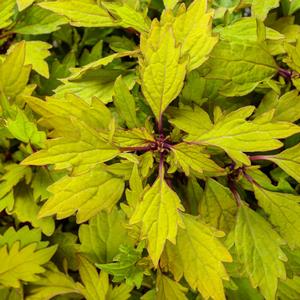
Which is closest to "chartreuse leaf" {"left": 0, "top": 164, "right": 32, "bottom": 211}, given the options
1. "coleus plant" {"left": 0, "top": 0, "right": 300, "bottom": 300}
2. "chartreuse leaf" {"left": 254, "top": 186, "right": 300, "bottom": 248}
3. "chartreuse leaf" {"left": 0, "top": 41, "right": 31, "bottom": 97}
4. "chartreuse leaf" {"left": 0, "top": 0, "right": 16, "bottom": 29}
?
"coleus plant" {"left": 0, "top": 0, "right": 300, "bottom": 300}

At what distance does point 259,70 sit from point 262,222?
21 cm

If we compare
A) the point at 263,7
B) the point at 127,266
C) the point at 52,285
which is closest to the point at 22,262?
the point at 52,285

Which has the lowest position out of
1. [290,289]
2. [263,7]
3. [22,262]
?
[290,289]

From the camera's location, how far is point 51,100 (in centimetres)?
64

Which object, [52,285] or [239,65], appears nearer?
[239,65]

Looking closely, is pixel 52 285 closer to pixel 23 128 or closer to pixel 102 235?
pixel 102 235

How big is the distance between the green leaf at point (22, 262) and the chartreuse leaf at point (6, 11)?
35 centimetres

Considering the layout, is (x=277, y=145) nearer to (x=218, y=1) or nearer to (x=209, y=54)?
(x=209, y=54)

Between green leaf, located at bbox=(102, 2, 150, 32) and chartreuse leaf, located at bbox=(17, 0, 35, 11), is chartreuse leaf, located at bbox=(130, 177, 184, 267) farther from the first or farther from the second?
chartreuse leaf, located at bbox=(17, 0, 35, 11)

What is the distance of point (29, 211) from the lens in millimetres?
792

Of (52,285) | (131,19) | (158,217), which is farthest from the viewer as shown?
(52,285)

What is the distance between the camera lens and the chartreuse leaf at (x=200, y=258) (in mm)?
639

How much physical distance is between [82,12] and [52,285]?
43 cm

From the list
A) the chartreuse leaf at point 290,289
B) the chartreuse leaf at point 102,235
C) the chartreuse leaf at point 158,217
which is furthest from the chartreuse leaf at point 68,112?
the chartreuse leaf at point 290,289
